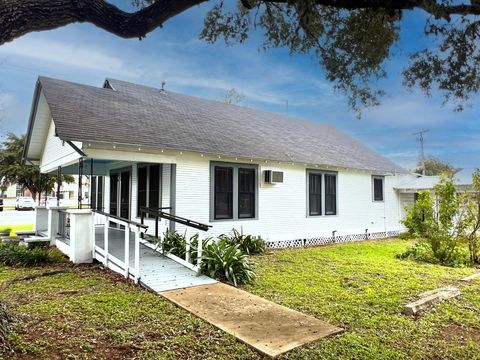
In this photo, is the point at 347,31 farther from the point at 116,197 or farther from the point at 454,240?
the point at 116,197

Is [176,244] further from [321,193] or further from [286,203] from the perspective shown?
[321,193]

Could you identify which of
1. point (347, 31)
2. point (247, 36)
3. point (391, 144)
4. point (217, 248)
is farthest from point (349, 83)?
point (391, 144)

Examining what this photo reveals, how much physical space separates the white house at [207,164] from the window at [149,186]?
3cm

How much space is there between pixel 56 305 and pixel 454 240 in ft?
33.2

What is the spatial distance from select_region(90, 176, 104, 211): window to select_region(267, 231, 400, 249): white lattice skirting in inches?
300

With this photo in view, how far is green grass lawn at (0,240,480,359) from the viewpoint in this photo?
4035 millimetres

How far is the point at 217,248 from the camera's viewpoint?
7883 millimetres

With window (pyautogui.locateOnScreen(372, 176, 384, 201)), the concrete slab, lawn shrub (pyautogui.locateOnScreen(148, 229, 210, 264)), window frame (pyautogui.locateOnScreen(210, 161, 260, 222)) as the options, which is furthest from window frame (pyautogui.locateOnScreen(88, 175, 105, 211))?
window (pyautogui.locateOnScreen(372, 176, 384, 201))

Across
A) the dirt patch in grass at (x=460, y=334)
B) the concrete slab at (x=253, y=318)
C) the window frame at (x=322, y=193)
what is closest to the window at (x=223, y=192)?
the window frame at (x=322, y=193)

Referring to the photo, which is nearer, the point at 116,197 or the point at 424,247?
the point at 424,247

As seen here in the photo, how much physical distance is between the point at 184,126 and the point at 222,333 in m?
8.31

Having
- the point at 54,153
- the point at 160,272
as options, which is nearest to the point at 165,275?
the point at 160,272

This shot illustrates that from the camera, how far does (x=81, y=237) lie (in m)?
8.77

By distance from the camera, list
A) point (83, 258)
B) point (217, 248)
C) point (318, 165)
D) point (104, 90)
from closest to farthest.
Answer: point (217, 248) < point (83, 258) < point (104, 90) < point (318, 165)
